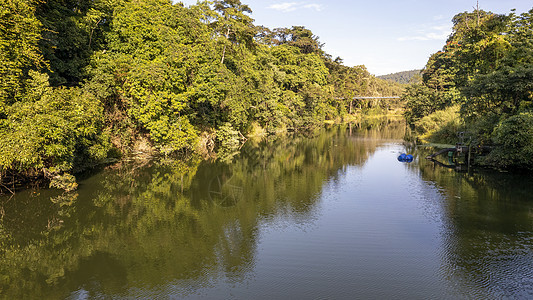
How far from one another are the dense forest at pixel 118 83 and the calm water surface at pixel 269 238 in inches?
141

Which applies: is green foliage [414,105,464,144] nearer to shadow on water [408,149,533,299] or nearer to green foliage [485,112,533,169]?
green foliage [485,112,533,169]

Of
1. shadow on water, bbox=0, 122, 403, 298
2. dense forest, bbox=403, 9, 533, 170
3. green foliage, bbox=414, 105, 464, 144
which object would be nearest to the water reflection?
dense forest, bbox=403, 9, 533, 170

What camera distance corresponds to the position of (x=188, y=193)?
24016mm

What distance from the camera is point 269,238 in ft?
53.9

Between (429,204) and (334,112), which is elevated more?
(334,112)

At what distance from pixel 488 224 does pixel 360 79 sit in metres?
109

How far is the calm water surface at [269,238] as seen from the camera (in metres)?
12.2

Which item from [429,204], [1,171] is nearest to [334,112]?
[429,204]

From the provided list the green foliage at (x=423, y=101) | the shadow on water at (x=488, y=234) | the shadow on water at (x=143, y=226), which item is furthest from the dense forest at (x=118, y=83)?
the green foliage at (x=423, y=101)

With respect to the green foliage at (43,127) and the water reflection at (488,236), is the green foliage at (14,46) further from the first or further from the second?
the water reflection at (488,236)

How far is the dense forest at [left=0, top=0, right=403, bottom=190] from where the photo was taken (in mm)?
20094

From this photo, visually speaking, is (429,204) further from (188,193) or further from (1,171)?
(1,171)

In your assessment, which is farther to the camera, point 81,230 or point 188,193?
point 188,193

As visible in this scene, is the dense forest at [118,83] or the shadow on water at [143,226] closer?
the shadow on water at [143,226]
